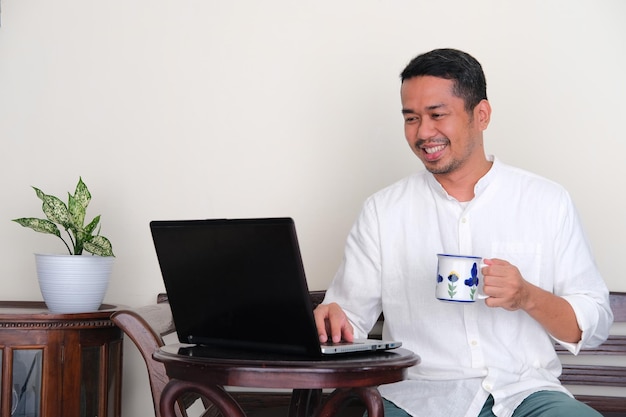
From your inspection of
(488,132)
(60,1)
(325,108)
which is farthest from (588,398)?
(60,1)

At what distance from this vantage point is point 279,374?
57.9 inches

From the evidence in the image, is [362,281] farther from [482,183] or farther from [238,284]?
[238,284]

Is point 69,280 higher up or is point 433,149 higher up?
point 433,149

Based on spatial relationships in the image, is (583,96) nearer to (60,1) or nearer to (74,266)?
(74,266)

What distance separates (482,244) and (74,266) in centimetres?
116

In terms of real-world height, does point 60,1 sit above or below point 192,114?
above

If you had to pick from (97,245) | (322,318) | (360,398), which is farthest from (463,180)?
(97,245)

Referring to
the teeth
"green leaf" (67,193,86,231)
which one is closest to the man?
the teeth

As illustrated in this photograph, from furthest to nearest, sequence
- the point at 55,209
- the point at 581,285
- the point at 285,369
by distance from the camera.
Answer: the point at 55,209, the point at 581,285, the point at 285,369

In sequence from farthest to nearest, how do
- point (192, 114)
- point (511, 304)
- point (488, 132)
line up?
point (192, 114), point (488, 132), point (511, 304)

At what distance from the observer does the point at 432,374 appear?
6.74 ft

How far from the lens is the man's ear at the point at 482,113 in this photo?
7.10ft

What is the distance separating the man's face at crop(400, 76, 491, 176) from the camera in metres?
2.10

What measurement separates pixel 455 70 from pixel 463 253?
455 millimetres
